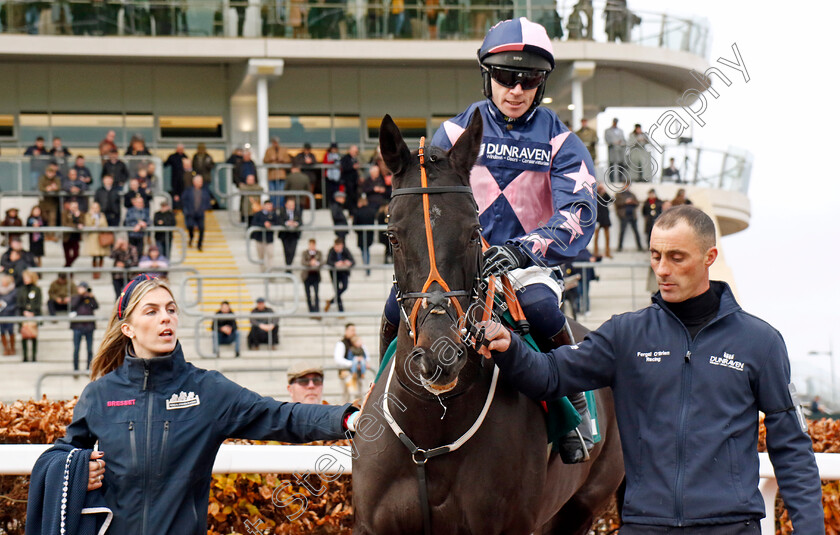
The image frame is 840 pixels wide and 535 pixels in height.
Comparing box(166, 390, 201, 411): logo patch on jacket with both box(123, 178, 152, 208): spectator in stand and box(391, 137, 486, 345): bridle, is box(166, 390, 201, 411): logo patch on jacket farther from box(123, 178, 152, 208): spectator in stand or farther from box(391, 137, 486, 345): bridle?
box(123, 178, 152, 208): spectator in stand

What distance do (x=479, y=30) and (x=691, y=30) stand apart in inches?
199

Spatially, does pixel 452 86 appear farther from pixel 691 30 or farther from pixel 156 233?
pixel 156 233

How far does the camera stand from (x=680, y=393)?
299cm

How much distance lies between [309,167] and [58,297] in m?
6.44

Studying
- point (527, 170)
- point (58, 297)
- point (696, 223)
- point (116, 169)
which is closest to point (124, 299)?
point (527, 170)

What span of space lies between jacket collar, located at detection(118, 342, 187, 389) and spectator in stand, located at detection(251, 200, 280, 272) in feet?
38.7

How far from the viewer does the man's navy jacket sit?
2.86 metres

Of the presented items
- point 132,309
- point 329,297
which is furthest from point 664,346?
point 329,297

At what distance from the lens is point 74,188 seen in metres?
16.3

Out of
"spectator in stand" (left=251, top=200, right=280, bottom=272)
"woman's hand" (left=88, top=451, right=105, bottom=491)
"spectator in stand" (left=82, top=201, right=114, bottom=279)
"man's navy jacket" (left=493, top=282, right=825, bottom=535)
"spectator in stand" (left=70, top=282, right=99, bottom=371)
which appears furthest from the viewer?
"spectator in stand" (left=251, top=200, right=280, bottom=272)

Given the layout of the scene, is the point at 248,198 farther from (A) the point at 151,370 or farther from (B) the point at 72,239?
(A) the point at 151,370

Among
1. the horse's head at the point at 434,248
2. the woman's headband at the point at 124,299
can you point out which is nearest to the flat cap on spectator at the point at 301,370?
the woman's headband at the point at 124,299

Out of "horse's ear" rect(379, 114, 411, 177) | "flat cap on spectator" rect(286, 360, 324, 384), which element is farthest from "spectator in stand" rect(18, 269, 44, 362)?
"horse's ear" rect(379, 114, 411, 177)

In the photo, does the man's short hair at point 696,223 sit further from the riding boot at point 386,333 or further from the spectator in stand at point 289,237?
the spectator in stand at point 289,237
